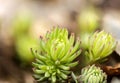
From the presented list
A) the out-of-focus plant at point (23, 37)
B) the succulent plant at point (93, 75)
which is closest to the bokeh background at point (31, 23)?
the out-of-focus plant at point (23, 37)

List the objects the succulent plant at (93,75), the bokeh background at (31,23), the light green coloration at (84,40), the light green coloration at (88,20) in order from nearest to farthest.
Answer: the succulent plant at (93,75), the bokeh background at (31,23), the light green coloration at (84,40), the light green coloration at (88,20)

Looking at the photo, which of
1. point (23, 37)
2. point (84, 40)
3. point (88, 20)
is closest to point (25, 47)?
point (23, 37)

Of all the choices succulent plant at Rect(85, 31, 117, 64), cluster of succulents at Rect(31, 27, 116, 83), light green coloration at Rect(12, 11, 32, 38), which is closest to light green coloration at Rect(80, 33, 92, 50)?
succulent plant at Rect(85, 31, 117, 64)

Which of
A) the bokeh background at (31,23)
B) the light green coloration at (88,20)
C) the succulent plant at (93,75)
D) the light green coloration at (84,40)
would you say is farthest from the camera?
the light green coloration at (88,20)

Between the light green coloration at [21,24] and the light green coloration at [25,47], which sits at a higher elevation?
the light green coloration at [21,24]

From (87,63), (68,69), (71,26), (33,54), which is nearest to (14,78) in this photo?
(33,54)

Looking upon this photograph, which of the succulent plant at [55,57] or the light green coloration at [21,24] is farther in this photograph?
the light green coloration at [21,24]

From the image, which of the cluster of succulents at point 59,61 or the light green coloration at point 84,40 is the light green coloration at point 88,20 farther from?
the cluster of succulents at point 59,61

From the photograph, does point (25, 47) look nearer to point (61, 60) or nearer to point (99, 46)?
point (61, 60)
